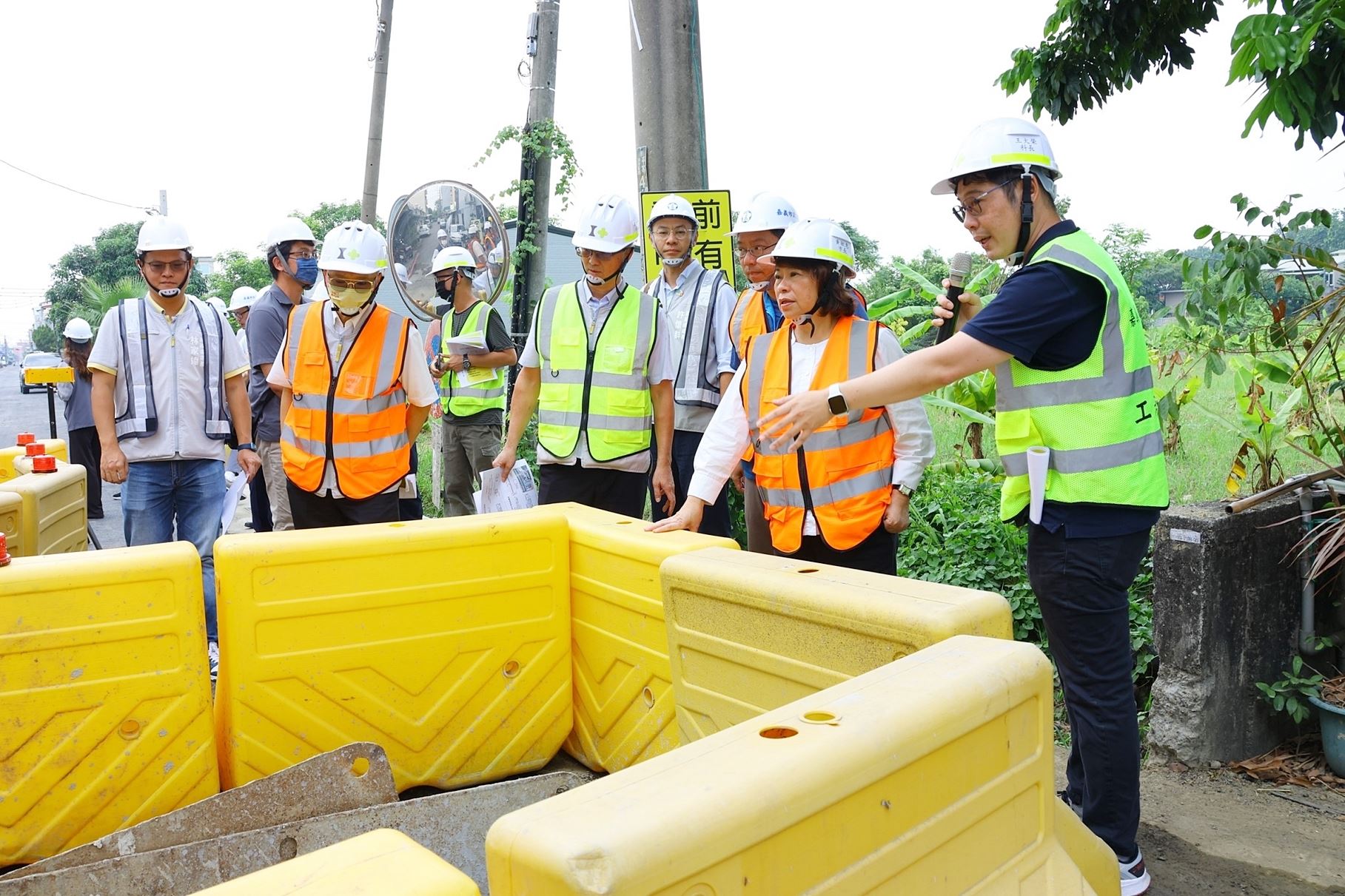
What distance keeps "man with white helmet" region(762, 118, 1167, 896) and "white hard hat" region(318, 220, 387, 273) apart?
2.52 m

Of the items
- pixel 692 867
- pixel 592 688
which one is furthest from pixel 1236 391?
pixel 692 867

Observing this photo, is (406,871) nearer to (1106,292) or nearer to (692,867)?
(692,867)

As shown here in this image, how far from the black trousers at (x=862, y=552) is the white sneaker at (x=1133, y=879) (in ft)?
3.77

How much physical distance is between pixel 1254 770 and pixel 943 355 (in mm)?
2598

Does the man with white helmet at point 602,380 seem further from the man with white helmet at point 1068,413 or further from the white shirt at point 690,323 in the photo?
the man with white helmet at point 1068,413

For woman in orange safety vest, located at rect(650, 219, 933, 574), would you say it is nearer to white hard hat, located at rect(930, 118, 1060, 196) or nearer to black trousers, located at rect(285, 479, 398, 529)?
white hard hat, located at rect(930, 118, 1060, 196)

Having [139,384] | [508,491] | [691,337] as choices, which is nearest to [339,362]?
[508,491]

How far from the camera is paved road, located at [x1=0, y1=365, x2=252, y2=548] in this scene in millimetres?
10891

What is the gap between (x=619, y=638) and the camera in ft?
12.2

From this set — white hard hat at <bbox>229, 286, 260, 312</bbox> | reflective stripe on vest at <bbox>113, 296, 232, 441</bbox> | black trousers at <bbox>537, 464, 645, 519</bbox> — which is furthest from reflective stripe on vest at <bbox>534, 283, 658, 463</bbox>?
white hard hat at <bbox>229, 286, 260, 312</bbox>

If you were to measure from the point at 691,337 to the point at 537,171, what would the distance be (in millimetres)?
5260

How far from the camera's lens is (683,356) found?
20.0ft

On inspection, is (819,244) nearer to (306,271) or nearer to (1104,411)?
(1104,411)

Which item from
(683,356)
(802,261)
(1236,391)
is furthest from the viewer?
(683,356)
